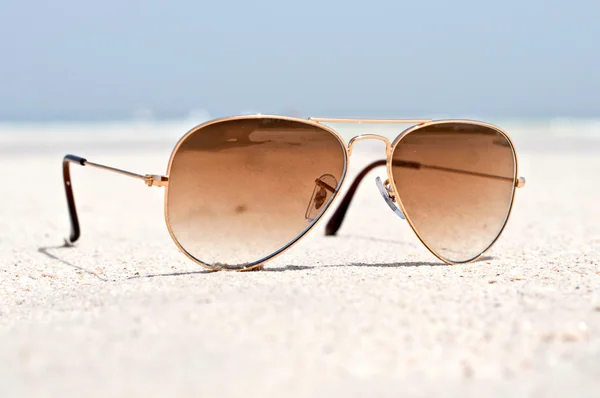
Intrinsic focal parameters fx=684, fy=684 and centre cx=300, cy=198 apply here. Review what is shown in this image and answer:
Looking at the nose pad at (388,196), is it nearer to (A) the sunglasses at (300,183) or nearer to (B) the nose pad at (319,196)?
(A) the sunglasses at (300,183)

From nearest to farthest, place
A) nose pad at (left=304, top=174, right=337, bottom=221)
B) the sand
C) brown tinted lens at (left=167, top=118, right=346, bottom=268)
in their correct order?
the sand → brown tinted lens at (left=167, top=118, right=346, bottom=268) → nose pad at (left=304, top=174, right=337, bottom=221)

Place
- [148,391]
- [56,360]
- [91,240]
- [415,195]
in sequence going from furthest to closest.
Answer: [91,240]
[415,195]
[56,360]
[148,391]

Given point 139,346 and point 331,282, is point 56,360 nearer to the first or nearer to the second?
point 139,346

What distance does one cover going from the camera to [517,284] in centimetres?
218

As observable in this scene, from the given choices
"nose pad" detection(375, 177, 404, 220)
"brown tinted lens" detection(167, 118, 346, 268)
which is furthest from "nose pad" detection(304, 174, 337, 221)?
"nose pad" detection(375, 177, 404, 220)

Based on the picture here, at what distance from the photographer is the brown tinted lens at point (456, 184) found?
2.69m

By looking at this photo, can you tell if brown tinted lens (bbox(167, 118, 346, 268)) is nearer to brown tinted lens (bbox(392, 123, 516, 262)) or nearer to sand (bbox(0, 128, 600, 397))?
sand (bbox(0, 128, 600, 397))

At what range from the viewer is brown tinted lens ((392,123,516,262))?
2686 mm

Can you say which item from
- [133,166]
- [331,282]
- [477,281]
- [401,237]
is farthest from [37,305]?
[133,166]

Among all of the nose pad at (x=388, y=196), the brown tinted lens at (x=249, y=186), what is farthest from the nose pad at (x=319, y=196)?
the nose pad at (x=388, y=196)

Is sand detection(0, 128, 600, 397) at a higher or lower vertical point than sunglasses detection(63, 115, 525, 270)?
lower

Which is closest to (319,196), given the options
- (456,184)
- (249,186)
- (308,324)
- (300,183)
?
(300,183)

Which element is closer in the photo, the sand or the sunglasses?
the sand

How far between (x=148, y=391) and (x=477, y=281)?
1277 mm
